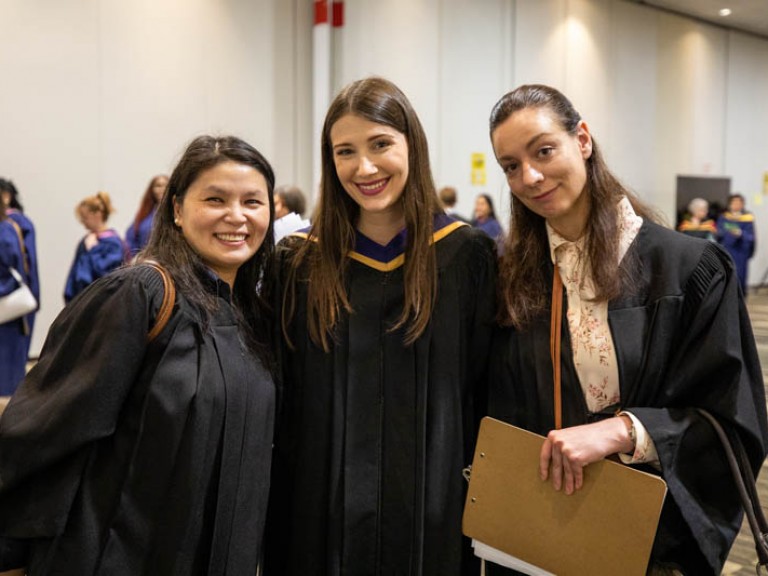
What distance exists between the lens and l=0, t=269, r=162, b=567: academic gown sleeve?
5.18 ft

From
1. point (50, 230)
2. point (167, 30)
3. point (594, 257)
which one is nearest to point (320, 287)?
point (594, 257)

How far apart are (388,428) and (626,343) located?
0.63 metres

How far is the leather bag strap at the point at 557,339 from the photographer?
1769 millimetres

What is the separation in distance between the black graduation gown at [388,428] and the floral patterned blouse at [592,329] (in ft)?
0.80

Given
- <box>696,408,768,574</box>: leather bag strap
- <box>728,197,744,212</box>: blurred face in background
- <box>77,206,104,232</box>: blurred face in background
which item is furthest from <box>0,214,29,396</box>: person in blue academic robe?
<box>728,197,744,212</box>: blurred face in background

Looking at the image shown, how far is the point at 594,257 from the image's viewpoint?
178cm

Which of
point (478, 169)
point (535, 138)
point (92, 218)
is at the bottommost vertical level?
point (92, 218)

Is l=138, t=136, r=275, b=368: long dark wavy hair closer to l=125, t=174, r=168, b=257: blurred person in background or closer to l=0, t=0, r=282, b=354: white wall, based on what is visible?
l=125, t=174, r=168, b=257: blurred person in background

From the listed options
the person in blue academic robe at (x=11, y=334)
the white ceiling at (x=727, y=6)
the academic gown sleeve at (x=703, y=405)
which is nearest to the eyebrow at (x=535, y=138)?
the academic gown sleeve at (x=703, y=405)

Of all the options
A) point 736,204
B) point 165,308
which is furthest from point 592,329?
point 736,204

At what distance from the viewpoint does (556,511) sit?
1687 millimetres

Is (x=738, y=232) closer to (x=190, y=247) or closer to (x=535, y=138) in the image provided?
(x=535, y=138)

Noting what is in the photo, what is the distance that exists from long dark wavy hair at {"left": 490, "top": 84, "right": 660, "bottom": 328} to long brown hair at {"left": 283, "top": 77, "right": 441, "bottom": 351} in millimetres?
212

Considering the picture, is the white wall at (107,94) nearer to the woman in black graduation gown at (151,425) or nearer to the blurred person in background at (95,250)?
the blurred person in background at (95,250)
